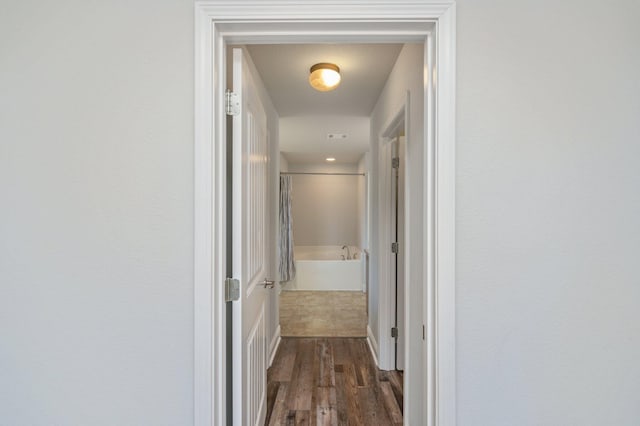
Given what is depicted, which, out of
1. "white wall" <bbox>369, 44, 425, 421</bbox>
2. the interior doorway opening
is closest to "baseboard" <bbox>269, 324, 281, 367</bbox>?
the interior doorway opening

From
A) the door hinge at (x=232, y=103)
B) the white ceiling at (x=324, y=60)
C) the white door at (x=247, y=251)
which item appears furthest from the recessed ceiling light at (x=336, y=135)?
the door hinge at (x=232, y=103)

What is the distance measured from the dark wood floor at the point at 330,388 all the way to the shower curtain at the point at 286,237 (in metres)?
1.98

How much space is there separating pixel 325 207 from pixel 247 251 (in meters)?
5.47

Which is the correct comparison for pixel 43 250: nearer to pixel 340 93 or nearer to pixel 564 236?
pixel 564 236

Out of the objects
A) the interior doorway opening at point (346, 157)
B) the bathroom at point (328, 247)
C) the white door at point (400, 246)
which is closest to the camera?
the interior doorway opening at point (346, 157)

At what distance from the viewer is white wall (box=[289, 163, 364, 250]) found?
6.81 meters

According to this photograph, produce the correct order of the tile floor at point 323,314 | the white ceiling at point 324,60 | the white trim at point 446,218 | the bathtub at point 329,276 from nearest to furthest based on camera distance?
the white trim at point 446,218, the white ceiling at point 324,60, the tile floor at point 323,314, the bathtub at point 329,276

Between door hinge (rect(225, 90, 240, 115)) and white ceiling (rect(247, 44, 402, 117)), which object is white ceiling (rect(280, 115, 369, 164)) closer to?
white ceiling (rect(247, 44, 402, 117))

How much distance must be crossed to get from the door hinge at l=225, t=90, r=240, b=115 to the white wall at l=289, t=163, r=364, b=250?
218 inches

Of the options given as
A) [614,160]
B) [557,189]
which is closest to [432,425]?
[557,189]

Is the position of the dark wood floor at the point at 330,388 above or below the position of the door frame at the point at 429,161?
below

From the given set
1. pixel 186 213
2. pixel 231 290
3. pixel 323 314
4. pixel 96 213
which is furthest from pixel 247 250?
pixel 323 314

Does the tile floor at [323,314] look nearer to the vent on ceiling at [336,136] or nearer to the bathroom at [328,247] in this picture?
the bathroom at [328,247]

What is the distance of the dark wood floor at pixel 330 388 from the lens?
2.11 metres
